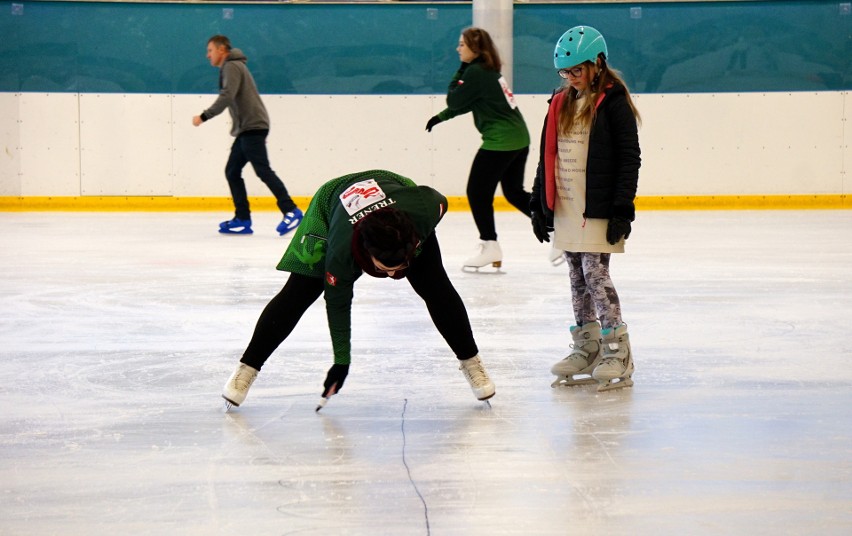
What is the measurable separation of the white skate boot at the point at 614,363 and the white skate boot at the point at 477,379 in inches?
16.1

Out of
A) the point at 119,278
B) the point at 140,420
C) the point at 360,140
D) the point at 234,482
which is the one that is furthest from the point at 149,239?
the point at 234,482

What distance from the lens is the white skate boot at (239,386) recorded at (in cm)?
337

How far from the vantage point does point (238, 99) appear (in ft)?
29.9

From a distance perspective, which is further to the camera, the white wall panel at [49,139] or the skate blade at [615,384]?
the white wall panel at [49,139]

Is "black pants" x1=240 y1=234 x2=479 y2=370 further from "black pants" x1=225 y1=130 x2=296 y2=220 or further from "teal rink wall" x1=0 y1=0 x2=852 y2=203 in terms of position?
"teal rink wall" x1=0 y1=0 x2=852 y2=203

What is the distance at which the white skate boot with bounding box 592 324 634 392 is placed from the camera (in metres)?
3.67

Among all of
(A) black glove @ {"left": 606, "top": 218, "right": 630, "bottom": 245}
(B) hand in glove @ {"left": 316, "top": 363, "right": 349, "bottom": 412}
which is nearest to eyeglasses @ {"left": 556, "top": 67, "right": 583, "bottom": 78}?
(A) black glove @ {"left": 606, "top": 218, "right": 630, "bottom": 245}

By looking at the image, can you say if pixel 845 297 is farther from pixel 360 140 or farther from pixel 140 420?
pixel 360 140

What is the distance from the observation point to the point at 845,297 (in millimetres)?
5648

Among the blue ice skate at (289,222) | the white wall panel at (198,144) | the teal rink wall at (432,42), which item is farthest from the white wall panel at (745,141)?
the blue ice skate at (289,222)

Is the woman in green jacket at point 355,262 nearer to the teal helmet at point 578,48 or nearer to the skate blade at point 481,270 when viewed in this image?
the teal helmet at point 578,48

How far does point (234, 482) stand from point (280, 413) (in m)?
0.69

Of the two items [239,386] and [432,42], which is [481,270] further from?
[432,42]

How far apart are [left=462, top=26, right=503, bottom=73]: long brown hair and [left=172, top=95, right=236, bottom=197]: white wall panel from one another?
547cm
